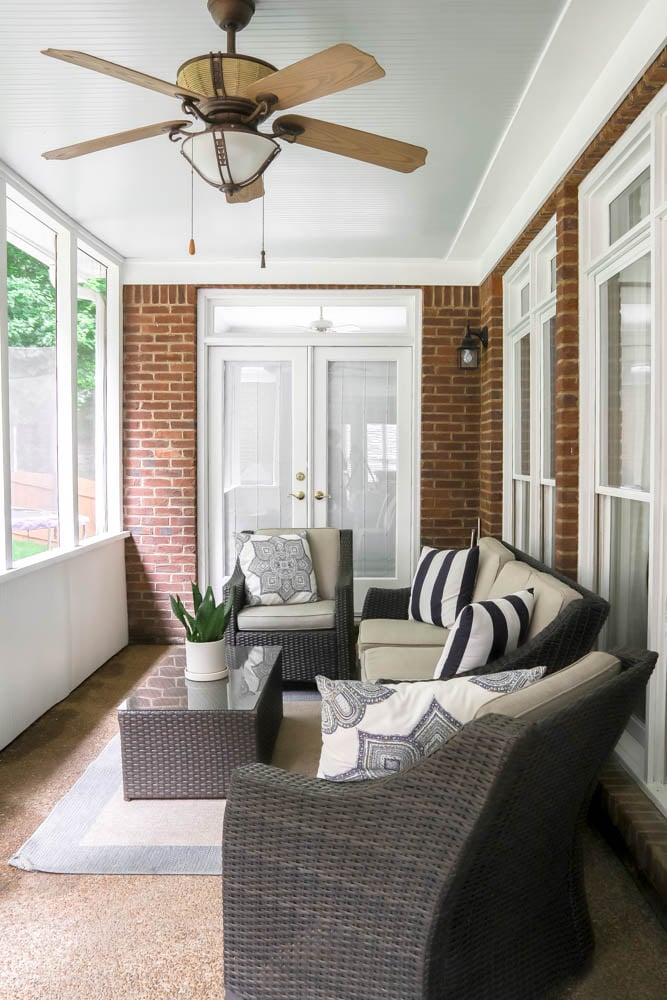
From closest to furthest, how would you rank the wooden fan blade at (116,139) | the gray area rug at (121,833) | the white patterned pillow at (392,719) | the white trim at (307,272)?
the white patterned pillow at (392,719), the wooden fan blade at (116,139), the gray area rug at (121,833), the white trim at (307,272)

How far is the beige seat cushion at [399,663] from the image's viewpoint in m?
2.97

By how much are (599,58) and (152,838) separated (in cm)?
302

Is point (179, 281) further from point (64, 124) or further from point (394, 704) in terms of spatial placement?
point (394, 704)

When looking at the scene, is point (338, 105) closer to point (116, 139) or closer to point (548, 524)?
point (116, 139)

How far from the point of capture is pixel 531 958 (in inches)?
66.2

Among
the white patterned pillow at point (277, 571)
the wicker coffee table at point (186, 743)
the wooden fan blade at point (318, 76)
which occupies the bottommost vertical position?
the wicker coffee table at point (186, 743)

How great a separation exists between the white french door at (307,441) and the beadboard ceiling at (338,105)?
3.34 ft

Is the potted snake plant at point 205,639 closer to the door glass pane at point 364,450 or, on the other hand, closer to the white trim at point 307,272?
the door glass pane at point 364,450

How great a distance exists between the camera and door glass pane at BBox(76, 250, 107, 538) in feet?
15.7

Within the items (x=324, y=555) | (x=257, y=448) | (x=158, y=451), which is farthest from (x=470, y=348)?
(x=158, y=451)

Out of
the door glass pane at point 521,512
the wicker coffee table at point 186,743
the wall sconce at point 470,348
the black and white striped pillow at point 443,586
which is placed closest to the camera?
the wicker coffee table at point 186,743

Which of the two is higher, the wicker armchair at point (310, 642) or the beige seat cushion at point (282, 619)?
the beige seat cushion at point (282, 619)

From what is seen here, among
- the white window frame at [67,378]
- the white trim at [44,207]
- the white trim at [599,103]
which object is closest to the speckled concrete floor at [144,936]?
the white window frame at [67,378]

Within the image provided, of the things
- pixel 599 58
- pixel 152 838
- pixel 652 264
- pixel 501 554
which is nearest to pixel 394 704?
pixel 152 838
